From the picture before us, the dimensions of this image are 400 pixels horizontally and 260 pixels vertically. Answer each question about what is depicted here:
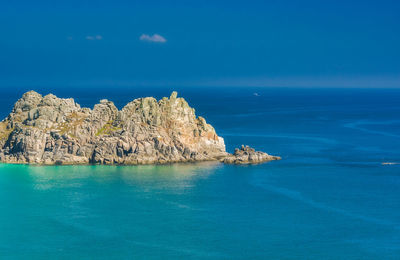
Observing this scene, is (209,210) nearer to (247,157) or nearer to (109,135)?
(247,157)

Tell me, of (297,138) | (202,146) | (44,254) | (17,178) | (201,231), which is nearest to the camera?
(44,254)

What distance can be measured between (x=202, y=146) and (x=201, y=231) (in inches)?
1614

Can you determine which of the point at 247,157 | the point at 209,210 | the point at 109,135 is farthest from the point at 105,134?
the point at 209,210

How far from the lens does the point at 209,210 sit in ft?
239

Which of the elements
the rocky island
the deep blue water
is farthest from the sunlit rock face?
the deep blue water

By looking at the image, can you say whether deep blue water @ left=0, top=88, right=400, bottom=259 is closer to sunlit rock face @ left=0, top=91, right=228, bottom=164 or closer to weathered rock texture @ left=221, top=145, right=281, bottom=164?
weathered rock texture @ left=221, top=145, right=281, bottom=164

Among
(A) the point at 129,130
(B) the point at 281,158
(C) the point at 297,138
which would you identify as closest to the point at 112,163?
(A) the point at 129,130

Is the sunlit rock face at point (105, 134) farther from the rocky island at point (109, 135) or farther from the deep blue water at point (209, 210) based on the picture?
the deep blue water at point (209, 210)

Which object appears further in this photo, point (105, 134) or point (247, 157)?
point (247, 157)

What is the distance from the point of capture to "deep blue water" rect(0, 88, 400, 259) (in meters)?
59.8

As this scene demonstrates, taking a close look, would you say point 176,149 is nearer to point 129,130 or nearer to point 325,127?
point 129,130

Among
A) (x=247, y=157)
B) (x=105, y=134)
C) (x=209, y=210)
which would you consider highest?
(x=105, y=134)

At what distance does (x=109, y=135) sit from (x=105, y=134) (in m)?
0.90

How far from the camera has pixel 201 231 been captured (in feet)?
212
